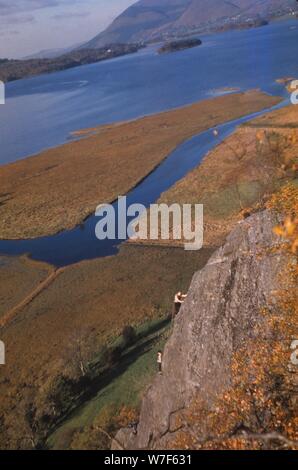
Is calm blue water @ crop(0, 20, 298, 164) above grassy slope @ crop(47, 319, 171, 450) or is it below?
above

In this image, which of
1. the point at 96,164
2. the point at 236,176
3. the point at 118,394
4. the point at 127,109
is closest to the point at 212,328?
the point at 118,394

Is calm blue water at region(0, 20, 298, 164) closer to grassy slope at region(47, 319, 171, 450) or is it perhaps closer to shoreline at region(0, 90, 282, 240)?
shoreline at region(0, 90, 282, 240)

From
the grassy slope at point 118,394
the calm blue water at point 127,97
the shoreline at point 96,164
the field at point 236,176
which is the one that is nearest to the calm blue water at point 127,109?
the calm blue water at point 127,97

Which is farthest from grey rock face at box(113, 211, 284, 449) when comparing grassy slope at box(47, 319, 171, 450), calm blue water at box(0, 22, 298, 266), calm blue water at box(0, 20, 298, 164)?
calm blue water at box(0, 20, 298, 164)

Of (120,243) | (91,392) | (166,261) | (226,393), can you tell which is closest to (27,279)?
(120,243)

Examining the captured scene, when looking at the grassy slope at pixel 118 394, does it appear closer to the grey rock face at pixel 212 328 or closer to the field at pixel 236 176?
the grey rock face at pixel 212 328

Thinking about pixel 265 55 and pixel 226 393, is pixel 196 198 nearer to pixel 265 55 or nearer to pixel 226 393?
pixel 226 393
